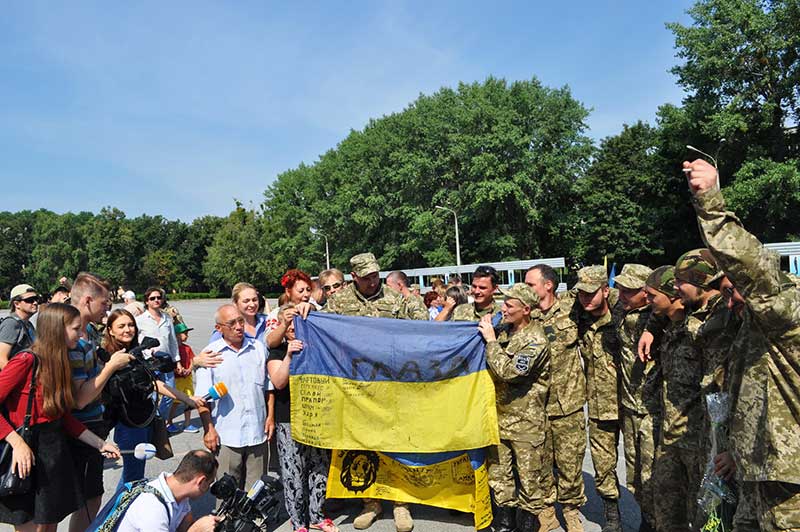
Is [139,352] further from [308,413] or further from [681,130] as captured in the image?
[681,130]

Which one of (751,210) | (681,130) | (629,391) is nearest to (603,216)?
(681,130)

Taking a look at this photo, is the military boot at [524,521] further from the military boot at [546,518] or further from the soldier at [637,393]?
the soldier at [637,393]

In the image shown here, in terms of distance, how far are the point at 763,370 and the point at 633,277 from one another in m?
1.79

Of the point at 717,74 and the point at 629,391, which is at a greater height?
the point at 717,74

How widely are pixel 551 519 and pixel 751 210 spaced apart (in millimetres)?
34741

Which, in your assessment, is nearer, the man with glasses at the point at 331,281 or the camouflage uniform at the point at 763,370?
the camouflage uniform at the point at 763,370

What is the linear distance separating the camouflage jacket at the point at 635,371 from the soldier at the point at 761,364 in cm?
136

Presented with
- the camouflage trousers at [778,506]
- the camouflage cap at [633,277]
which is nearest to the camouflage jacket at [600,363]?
the camouflage cap at [633,277]

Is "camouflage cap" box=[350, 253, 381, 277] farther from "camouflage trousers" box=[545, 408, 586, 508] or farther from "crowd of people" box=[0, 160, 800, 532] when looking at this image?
"camouflage trousers" box=[545, 408, 586, 508]

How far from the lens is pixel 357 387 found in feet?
16.6

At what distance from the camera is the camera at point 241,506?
3784 millimetres

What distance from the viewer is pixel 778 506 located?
9.09ft

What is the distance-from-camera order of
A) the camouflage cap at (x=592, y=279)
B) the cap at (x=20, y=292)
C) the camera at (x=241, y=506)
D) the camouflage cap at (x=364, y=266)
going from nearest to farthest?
the camera at (x=241, y=506) → the camouflage cap at (x=592, y=279) → the camouflage cap at (x=364, y=266) → the cap at (x=20, y=292)

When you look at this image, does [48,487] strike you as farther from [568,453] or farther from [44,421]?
[568,453]
